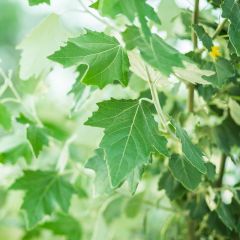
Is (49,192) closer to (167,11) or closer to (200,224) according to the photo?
(200,224)

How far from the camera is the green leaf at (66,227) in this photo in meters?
1.03

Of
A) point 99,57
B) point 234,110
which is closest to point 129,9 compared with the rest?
point 99,57

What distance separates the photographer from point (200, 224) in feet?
2.89

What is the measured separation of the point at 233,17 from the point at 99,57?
172 mm

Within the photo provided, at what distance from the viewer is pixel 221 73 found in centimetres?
62

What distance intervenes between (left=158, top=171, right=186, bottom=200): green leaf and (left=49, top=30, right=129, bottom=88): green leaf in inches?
10.5

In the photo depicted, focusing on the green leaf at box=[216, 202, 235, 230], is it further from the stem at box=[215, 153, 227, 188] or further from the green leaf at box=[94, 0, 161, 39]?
the green leaf at box=[94, 0, 161, 39]

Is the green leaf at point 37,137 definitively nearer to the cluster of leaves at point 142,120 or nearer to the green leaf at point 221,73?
the cluster of leaves at point 142,120

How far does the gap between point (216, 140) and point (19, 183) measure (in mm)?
376

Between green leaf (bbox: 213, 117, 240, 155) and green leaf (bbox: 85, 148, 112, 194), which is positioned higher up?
green leaf (bbox: 85, 148, 112, 194)

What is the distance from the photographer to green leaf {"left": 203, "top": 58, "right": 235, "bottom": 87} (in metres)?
0.61

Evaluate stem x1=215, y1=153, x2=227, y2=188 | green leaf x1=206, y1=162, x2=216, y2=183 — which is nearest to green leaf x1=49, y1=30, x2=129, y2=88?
green leaf x1=206, y1=162, x2=216, y2=183

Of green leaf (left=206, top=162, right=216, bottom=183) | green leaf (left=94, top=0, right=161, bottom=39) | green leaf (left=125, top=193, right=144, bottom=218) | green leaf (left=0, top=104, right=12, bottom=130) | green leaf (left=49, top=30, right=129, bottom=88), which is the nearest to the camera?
green leaf (left=94, top=0, right=161, bottom=39)

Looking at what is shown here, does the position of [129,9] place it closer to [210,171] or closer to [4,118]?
[210,171]
